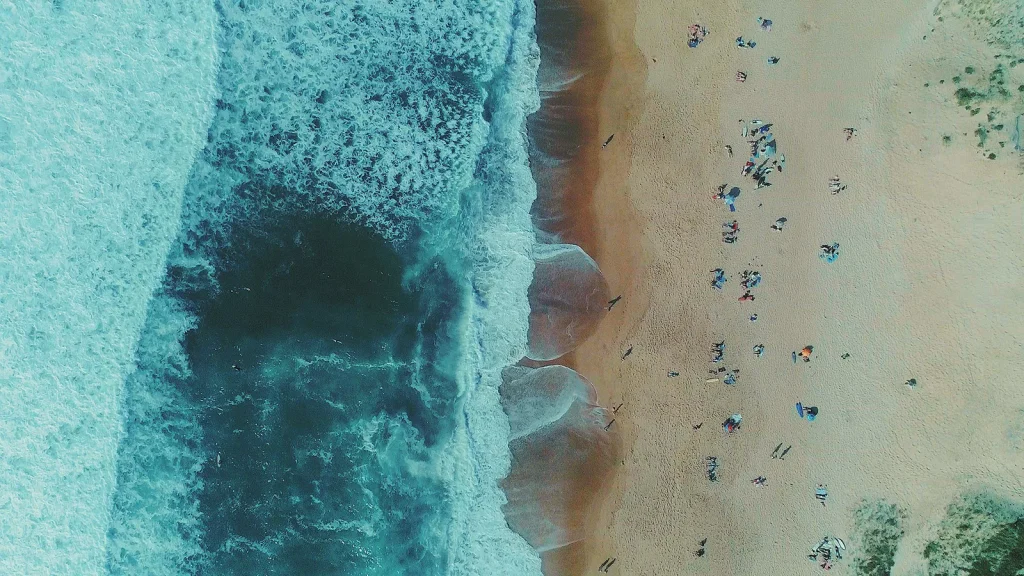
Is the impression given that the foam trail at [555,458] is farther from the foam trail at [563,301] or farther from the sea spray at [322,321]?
the sea spray at [322,321]

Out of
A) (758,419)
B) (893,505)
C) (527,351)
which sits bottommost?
(893,505)

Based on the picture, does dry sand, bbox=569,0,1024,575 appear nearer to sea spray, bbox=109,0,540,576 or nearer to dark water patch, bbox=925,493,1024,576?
dark water patch, bbox=925,493,1024,576

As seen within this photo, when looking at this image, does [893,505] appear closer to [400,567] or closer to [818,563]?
[818,563]

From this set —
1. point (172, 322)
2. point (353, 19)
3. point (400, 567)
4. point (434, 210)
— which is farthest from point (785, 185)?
point (172, 322)

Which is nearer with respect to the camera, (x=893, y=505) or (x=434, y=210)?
(x=893, y=505)

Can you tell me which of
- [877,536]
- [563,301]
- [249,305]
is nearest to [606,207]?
[563,301]

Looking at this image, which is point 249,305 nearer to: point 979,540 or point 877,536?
point 877,536

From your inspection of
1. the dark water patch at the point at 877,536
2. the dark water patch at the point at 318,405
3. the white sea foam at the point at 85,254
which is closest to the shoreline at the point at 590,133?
the dark water patch at the point at 318,405
